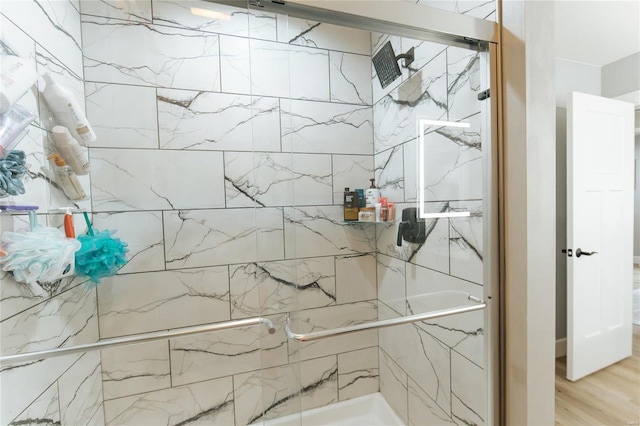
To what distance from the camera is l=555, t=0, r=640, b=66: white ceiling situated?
1711 mm

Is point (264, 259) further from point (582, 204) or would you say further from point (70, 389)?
point (582, 204)

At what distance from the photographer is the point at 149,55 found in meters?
1.31

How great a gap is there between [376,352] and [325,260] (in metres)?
0.60

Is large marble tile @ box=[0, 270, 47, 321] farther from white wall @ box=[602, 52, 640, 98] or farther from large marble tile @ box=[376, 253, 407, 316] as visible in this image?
white wall @ box=[602, 52, 640, 98]

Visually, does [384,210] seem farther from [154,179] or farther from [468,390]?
[154,179]

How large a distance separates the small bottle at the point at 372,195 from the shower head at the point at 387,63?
0.52 meters

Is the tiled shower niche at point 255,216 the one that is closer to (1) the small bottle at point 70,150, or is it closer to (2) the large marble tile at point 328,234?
(2) the large marble tile at point 328,234

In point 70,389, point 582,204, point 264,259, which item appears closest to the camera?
point 70,389

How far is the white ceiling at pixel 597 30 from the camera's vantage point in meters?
1.71

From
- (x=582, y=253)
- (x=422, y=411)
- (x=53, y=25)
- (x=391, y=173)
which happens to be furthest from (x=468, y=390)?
(x=53, y=25)

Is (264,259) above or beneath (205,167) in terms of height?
beneath

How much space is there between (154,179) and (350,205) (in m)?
0.98

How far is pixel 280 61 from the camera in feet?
4.02

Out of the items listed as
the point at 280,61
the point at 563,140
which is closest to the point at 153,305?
the point at 280,61
